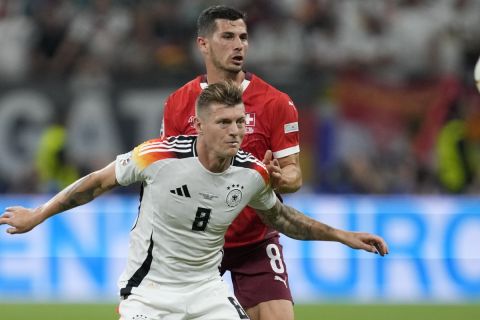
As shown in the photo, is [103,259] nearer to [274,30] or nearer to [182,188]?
[274,30]

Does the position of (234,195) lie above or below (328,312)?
above

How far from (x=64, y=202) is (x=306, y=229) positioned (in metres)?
1.35

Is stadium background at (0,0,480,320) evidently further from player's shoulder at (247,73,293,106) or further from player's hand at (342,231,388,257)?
player's hand at (342,231,388,257)

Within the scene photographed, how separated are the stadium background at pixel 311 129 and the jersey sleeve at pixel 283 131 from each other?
14.2 feet

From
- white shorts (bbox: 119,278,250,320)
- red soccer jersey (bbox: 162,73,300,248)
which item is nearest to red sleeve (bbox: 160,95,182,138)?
red soccer jersey (bbox: 162,73,300,248)

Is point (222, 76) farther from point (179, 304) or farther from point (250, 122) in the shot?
point (179, 304)

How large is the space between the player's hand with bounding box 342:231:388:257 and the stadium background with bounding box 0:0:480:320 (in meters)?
4.77

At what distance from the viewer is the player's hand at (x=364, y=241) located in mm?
6115

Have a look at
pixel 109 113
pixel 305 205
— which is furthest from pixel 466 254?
pixel 109 113

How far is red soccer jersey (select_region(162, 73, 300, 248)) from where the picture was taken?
678 centimetres

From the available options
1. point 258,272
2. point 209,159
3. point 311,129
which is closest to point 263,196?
point 209,159

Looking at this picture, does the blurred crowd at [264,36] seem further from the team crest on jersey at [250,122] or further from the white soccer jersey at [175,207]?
the white soccer jersey at [175,207]

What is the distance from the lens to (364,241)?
616 centimetres

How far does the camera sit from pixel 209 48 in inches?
275
